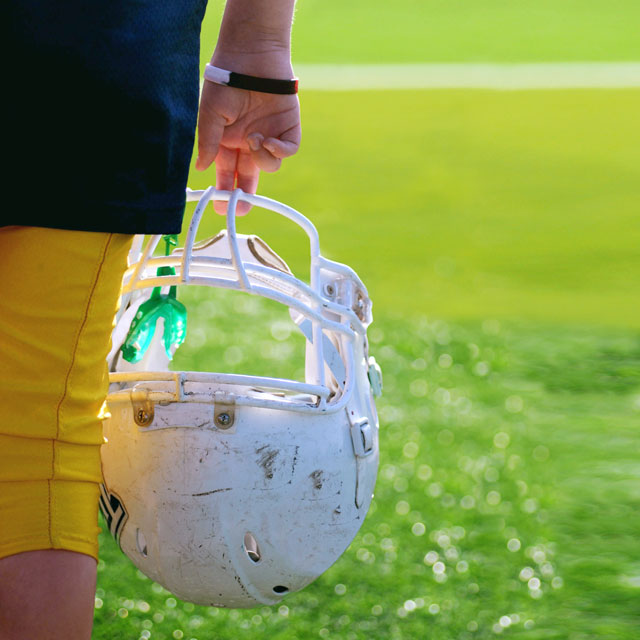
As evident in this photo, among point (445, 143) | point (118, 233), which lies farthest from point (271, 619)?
point (445, 143)

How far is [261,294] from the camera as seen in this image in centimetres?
147

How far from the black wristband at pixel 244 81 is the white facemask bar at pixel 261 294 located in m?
0.15

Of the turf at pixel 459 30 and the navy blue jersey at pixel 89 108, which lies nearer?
the navy blue jersey at pixel 89 108

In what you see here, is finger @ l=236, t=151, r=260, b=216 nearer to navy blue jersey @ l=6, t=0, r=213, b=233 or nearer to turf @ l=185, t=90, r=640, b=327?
navy blue jersey @ l=6, t=0, r=213, b=233

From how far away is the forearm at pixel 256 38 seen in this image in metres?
1.55

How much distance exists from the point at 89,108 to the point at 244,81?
1.36 feet

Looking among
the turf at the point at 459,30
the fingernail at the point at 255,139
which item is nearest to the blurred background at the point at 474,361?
the fingernail at the point at 255,139

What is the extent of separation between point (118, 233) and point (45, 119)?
146mm

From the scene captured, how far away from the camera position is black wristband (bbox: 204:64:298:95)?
61.6 inches

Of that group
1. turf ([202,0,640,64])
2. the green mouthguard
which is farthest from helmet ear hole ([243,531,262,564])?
turf ([202,0,640,64])

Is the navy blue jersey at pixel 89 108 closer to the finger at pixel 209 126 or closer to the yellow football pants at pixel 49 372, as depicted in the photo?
the yellow football pants at pixel 49 372

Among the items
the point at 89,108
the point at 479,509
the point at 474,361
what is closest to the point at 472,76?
the point at 474,361

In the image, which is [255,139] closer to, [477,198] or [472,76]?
[477,198]

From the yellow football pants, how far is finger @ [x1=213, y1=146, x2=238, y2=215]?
1.51 feet
